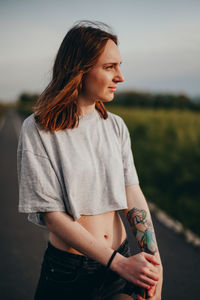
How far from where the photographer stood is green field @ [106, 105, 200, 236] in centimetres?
610

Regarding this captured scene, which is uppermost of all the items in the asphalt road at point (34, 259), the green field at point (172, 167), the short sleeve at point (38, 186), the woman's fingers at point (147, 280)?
the short sleeve at point (38, 186)

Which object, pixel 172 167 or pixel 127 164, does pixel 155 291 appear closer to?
pixel 127 164

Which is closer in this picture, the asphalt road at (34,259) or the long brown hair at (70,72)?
the long brown hair at (70,72)

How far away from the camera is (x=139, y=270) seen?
1419mm

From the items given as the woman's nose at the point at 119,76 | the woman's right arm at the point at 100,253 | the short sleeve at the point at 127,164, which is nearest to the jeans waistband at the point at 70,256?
the woman's right arm at the point at 100,253

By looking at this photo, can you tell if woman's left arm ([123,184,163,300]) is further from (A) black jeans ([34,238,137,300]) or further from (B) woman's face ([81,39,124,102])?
(B) woman's face ([81,39,124,102])

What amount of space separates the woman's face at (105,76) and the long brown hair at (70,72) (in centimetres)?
3

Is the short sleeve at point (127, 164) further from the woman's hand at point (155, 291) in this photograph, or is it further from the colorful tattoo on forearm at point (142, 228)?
the woman's hand at point (155, 291)

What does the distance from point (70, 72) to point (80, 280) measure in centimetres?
98

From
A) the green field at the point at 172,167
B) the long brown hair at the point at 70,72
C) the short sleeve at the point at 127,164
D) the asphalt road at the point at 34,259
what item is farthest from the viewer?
the green field at the point at 172,167

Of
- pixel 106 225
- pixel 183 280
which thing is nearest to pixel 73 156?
pixel 106 225

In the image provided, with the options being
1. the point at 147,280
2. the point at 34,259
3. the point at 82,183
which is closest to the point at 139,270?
the point at 147,280

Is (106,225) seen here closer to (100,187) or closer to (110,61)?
(100,187)

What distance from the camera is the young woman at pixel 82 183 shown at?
4.89 ft
